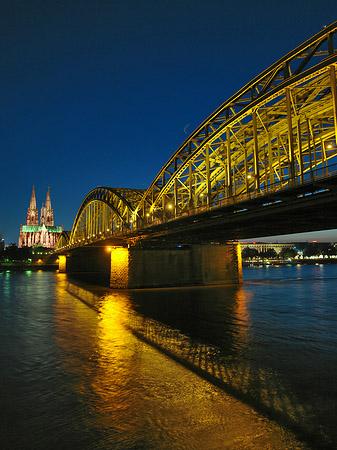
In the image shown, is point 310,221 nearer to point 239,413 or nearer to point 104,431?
point 239,413

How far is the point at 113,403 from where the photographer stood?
9398 millimetres

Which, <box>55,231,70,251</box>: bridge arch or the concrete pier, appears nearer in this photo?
the concrete pier

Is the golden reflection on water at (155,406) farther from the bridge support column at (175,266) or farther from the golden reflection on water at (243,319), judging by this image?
the bridge support column at (175,266)

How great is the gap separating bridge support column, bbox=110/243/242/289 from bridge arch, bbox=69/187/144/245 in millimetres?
4983

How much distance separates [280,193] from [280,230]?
18069mm

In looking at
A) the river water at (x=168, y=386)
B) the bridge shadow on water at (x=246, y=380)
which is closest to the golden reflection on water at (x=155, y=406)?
the river water at (x=168, y=386)

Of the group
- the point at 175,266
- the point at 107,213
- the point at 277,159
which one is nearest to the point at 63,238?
the point at 107,213

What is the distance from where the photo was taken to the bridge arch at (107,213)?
2571 inches

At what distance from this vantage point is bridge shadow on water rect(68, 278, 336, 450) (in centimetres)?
789

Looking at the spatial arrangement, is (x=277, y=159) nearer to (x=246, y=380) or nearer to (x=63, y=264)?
(x=246, y=380)

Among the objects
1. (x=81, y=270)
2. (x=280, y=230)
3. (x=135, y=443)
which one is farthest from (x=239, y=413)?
(x=81, y=270)

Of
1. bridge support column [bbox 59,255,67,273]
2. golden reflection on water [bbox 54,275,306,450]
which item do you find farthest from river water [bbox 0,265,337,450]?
bridge support column [bbox 59,255,67,273]

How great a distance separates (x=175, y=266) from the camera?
53219 millimetres

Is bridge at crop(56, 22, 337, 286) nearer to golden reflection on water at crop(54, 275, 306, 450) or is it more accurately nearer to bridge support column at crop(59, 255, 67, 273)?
golden reflection on water at crop(54, 275, 306, 450)
